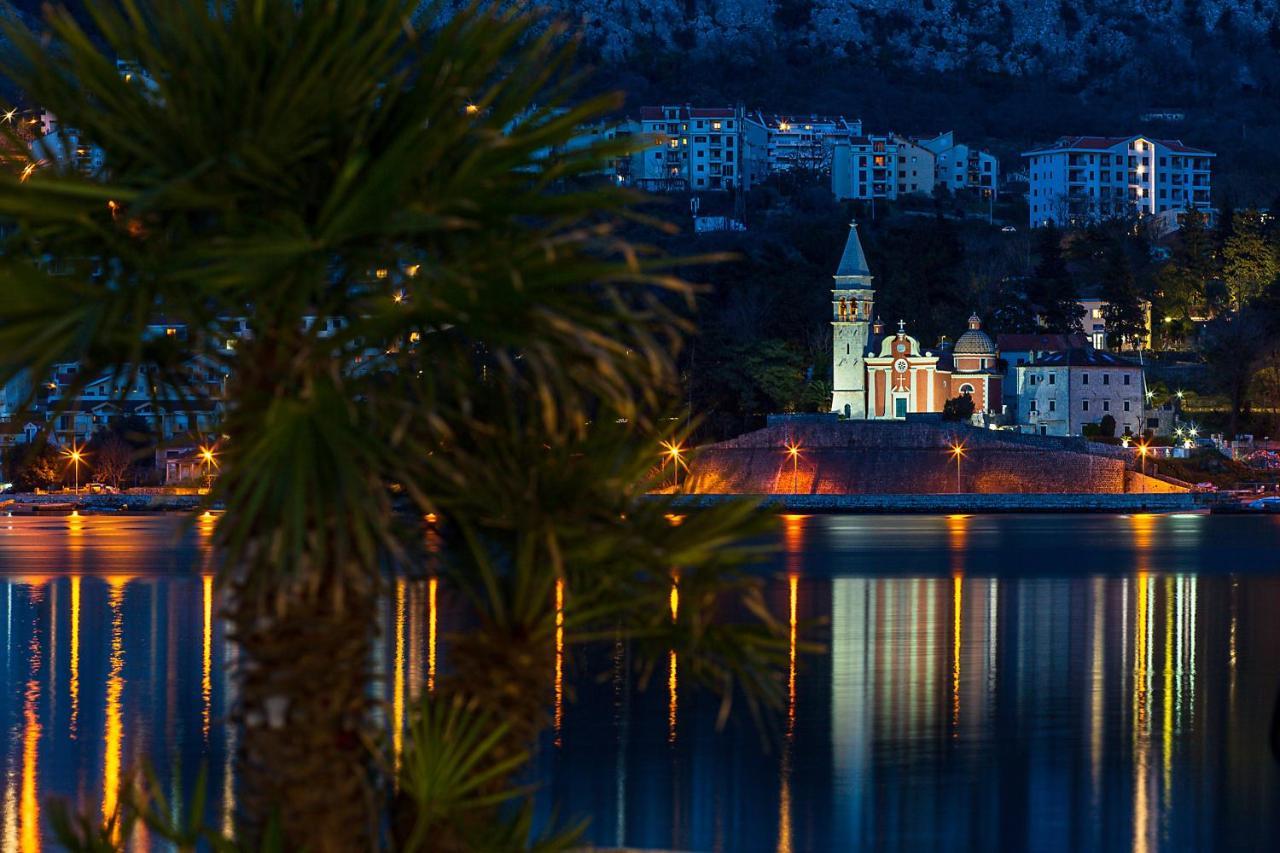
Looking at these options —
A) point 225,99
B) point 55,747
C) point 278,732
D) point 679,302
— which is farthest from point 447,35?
point 679,302

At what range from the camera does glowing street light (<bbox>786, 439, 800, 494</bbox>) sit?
67.6 m

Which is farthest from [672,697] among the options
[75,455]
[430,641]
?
[75,455]

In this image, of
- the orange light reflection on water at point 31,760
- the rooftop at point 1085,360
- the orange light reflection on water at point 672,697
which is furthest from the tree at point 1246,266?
the orange light reflection on water at point 31,760

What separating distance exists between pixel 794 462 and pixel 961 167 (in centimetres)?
5687

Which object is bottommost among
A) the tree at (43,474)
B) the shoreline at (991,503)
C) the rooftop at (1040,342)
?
the shoreline at (991,503)

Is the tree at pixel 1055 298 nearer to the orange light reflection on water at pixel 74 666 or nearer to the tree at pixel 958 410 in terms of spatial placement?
the tree at pixel 958 410

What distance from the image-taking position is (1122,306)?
77625 mm

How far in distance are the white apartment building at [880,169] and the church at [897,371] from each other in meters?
43.1

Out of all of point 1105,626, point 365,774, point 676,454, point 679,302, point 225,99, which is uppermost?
point 679,302

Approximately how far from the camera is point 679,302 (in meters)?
67.8

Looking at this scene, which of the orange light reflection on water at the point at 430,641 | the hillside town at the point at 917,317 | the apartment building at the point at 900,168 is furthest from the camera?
the apartment building at the point at 900,168

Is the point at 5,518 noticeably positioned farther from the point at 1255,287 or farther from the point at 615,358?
the point at 615,358

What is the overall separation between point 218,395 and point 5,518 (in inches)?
2487

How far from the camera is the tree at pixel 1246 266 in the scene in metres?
79.9
